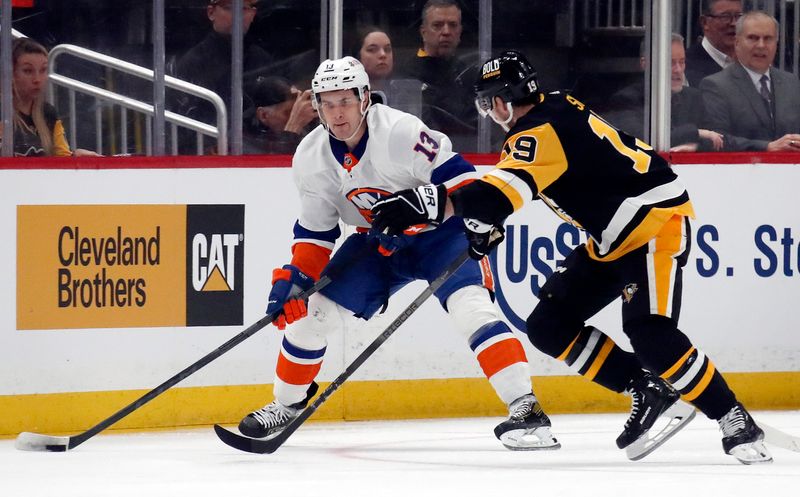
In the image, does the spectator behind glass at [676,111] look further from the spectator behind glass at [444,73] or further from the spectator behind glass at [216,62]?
the spectator behind glass at [216,62]

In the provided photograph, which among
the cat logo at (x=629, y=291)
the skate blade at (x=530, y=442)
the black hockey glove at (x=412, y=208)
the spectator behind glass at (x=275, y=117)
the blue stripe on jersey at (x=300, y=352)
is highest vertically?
the spectator behind glass at (x=275, y=117)

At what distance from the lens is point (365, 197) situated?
3.93m

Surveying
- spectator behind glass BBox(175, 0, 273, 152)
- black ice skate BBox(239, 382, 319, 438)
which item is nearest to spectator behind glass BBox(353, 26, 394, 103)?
spectator behind glass BBox(175, 0, 273, 152)

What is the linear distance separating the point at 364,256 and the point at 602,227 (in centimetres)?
71

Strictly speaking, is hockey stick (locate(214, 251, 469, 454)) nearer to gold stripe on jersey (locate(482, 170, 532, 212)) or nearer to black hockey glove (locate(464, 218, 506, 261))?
black hockey glove (locate(464, 218, 506, 261))

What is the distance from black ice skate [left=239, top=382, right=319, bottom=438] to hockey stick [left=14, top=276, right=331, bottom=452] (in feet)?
0.70

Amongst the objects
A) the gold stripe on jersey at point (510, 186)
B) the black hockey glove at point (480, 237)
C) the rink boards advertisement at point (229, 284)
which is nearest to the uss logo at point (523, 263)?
the rink boards advertisement at point (229, 284)

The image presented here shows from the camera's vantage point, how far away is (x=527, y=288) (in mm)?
4918

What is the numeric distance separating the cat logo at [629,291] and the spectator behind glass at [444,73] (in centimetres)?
147

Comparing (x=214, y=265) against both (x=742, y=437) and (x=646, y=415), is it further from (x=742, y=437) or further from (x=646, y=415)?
(x=742, y=437)

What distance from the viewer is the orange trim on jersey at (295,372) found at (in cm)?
400

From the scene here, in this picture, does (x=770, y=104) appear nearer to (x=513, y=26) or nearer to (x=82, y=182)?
(x=513, y=26)

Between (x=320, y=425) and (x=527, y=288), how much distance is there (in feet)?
2.87

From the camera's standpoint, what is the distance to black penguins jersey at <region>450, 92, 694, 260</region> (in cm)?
346
